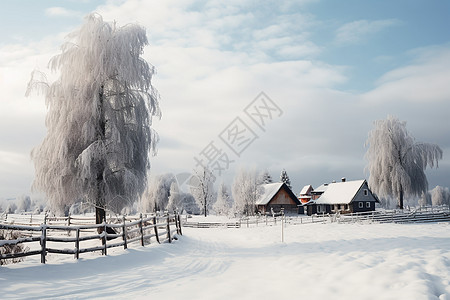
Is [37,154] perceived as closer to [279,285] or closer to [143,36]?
[143,36]

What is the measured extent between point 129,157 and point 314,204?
44445 millimetres

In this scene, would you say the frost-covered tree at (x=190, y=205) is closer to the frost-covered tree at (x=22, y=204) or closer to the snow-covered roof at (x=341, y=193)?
the snow-covered roof at (x=341, y=193)

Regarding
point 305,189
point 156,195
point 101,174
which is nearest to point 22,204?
point 156,195

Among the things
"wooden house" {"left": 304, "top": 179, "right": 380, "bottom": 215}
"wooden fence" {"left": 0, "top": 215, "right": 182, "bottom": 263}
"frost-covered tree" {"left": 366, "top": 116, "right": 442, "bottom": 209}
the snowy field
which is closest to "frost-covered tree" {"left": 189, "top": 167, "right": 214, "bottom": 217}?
"wooden house" {"left": 304, "top": 179, "right": 380, "bottom": 215}

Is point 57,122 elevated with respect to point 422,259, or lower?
elevated

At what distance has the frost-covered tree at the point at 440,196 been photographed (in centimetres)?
8944

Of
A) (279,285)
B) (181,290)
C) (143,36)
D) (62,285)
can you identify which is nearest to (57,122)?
(143,36)

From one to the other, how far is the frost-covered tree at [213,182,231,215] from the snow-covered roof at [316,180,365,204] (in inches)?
757

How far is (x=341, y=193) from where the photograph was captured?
167 feet

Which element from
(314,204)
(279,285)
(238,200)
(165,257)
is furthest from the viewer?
(238,200)

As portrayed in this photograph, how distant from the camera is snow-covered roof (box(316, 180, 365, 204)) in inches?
1928

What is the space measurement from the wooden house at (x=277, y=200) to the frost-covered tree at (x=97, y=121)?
133 ft

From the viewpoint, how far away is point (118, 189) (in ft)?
55.6

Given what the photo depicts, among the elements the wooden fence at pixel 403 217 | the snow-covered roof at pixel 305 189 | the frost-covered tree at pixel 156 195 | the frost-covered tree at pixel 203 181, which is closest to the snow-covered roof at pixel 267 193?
the frost-covered tree at pixel 203 181
